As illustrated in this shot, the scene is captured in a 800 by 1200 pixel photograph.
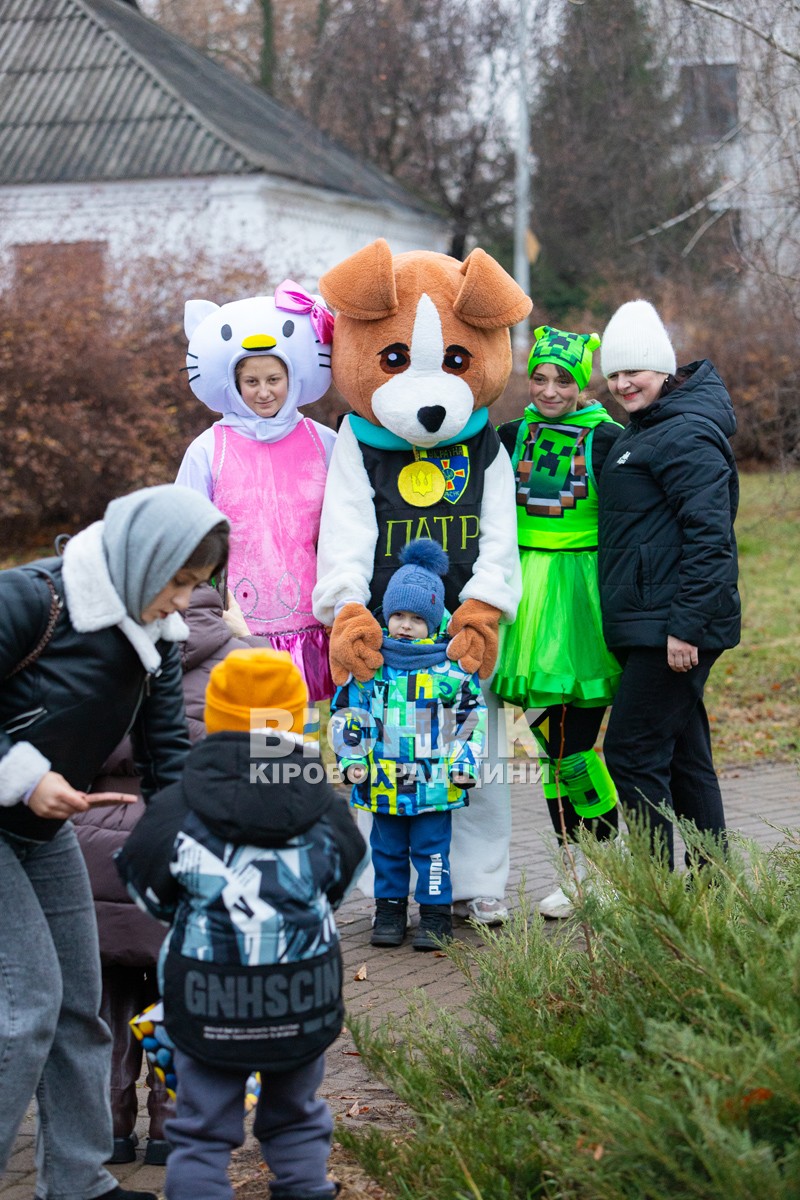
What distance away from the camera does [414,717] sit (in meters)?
5.02

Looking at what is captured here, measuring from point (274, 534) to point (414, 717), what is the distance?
32.6 inches

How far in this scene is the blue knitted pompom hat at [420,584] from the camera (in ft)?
16.3

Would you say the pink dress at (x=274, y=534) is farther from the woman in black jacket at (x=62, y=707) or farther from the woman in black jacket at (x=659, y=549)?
the woman in black jacket at (x=62, y=707)

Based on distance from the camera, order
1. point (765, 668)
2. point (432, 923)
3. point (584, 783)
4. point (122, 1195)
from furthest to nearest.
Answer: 1. point (765, 668)
2. point (584, 783)
3. point (432, 923)
4. point (122, 1195)

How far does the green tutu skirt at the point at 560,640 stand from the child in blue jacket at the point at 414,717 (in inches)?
10.6

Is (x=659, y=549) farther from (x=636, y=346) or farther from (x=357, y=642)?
(x=357, y=642)

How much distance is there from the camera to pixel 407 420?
16.9 feet

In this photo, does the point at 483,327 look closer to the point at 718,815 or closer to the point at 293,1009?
the point at 718,815

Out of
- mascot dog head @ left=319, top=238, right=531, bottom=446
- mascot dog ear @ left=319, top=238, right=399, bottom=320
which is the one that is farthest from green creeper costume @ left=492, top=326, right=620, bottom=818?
mascot dog ear @ left=319, top=238, right=399, bottom=320

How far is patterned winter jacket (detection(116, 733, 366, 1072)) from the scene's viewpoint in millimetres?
2850

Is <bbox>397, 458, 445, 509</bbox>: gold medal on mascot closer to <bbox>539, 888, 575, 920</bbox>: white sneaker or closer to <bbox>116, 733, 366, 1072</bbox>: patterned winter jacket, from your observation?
<bbox>539, 888, 575, 920</bbox>: white sneaker

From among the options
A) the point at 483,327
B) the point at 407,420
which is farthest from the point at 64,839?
the point at 483,327

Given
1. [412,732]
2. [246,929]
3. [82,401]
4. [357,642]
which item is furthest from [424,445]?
[82,401]

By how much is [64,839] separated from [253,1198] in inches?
37.3
